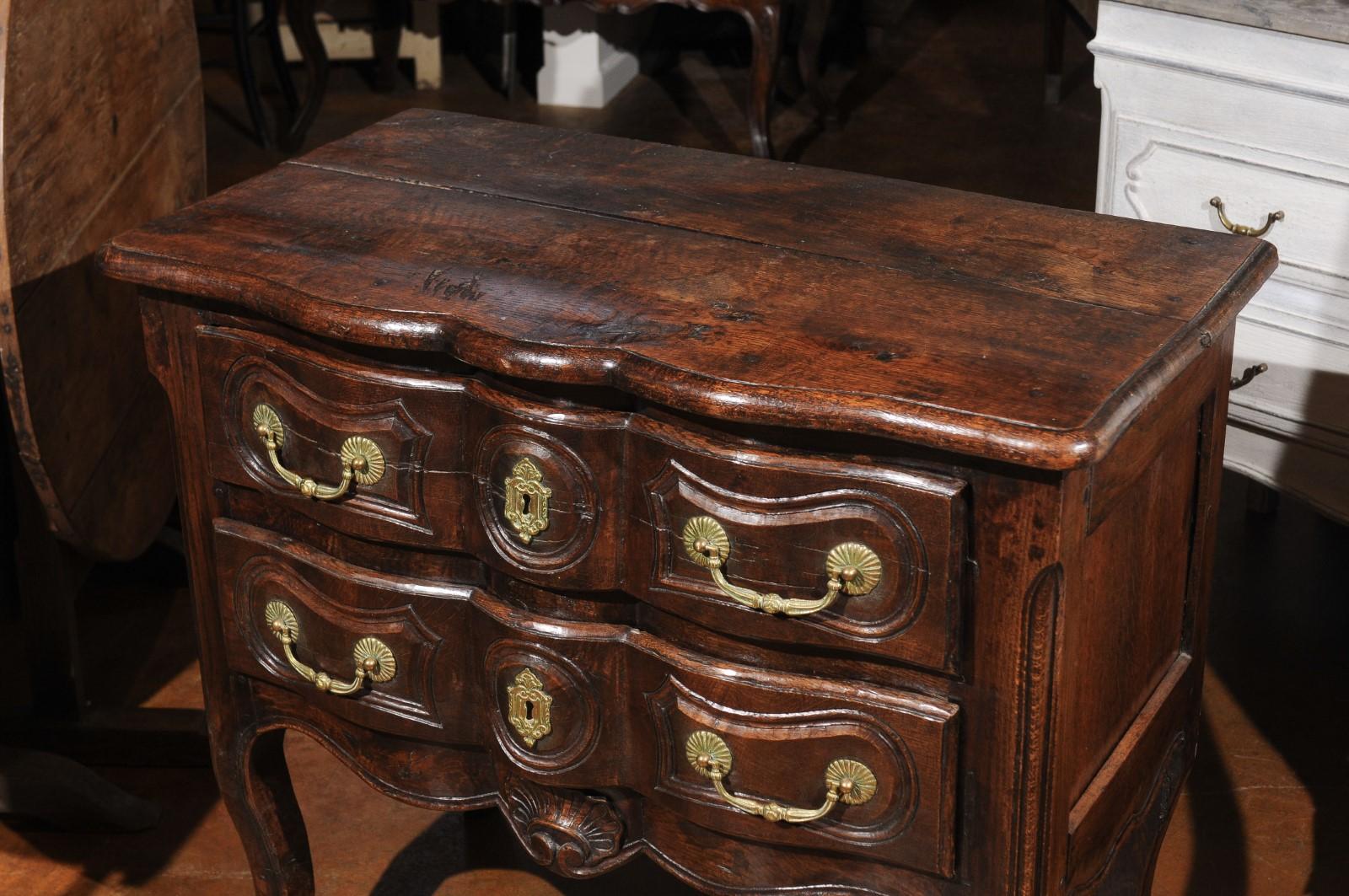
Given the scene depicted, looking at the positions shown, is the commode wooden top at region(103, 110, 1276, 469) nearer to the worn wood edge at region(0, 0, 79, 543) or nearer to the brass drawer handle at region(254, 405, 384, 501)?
the brass drawer handle at region(254, 405, 384, 501)

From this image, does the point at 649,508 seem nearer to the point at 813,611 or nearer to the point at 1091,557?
the point at 813,611

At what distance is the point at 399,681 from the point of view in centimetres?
159

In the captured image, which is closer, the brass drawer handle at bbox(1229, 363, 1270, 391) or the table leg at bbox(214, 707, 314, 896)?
the table leg at bbox(214, 707, 314, 896)

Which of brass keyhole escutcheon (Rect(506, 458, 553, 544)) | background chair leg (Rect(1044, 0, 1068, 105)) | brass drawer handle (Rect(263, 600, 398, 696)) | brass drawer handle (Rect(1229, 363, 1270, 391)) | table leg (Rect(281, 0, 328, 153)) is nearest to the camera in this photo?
brass keyhole escutcheon (Rect(506, 458, 553, 544))

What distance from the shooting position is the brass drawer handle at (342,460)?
150 centimetres

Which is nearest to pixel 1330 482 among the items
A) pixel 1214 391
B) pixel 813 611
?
pixel 1214 391

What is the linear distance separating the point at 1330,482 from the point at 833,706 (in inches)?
41.8

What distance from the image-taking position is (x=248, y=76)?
465cm

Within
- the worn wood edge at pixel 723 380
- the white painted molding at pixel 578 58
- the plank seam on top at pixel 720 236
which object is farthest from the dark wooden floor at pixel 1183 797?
the white painted molding at pixel 578 58

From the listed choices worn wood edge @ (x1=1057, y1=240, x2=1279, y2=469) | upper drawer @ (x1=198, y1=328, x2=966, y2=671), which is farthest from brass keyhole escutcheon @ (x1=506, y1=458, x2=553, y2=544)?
worn wood edge @ (x1=1057, y1=240, x2=1279, y2=469)

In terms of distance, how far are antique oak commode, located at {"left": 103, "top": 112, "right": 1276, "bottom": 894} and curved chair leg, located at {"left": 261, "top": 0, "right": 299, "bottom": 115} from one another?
128 inches

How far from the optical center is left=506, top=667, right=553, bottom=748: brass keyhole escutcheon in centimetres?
151

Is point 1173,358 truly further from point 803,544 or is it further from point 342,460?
point 342,460

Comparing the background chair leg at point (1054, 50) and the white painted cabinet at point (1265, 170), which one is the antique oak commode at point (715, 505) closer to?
the white painted cabinet at point (1265, 170)
